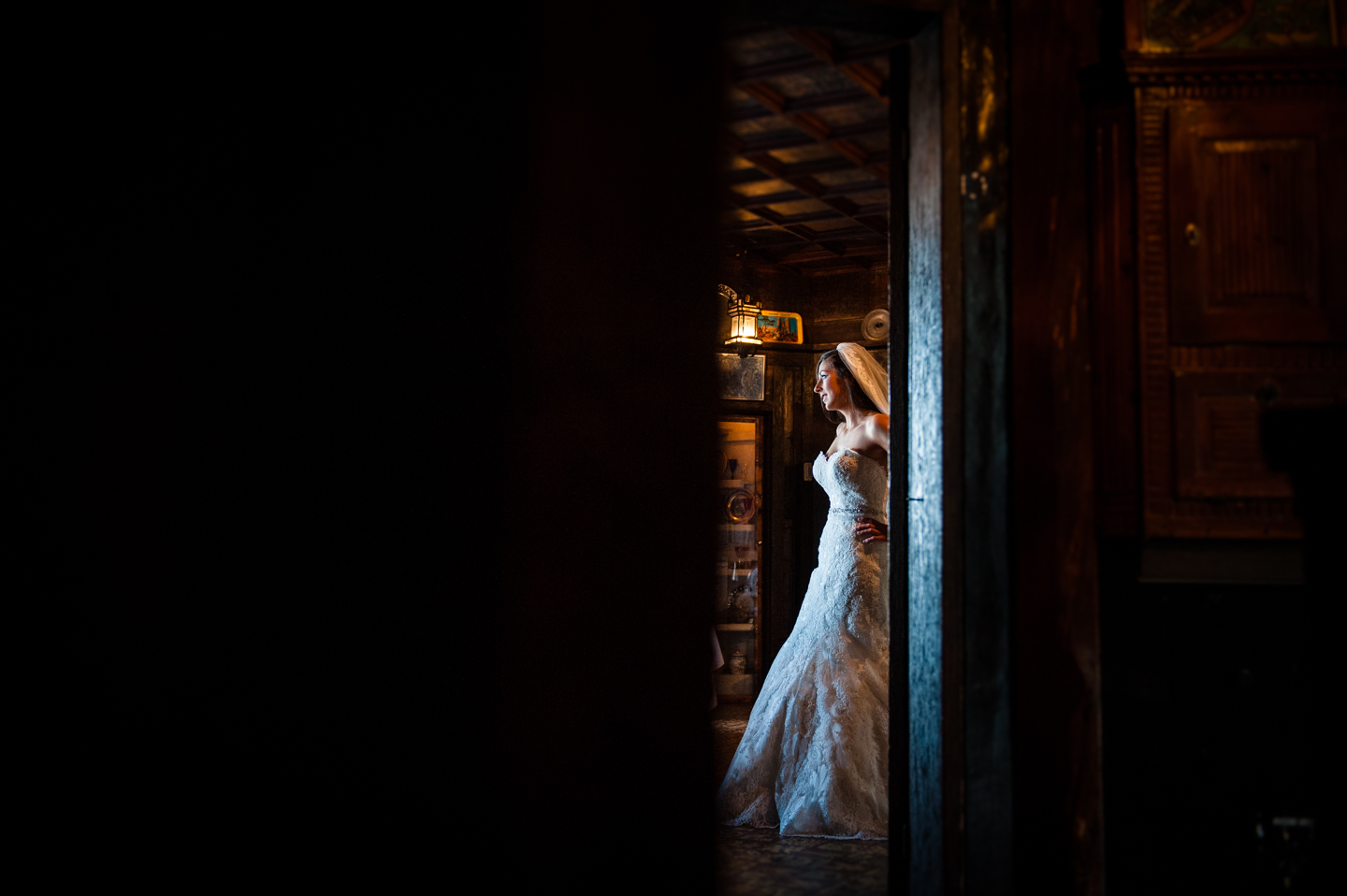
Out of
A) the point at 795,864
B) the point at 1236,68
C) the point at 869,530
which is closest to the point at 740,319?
the point at 869,530

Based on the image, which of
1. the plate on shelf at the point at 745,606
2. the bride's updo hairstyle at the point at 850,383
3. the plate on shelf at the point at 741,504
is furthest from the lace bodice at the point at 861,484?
the plate on shelf at the point at 745,606

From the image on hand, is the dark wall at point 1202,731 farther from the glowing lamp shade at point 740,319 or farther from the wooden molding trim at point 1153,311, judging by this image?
the glowing lamp shade at point 740,319

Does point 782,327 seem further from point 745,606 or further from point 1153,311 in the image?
point 1153,311

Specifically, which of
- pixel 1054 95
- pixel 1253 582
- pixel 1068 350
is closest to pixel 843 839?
pixel 1253 582

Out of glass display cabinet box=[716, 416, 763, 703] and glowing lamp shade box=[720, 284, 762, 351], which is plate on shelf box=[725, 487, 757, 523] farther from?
glowing lamp shade box=[720, 284, 762, 351]

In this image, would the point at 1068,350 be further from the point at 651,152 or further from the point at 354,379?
the point at 354,379

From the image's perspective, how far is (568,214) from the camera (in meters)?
2.05

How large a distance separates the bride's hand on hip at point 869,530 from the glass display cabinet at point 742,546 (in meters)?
3.05

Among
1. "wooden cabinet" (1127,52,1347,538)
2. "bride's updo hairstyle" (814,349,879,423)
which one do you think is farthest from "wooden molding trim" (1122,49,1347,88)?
"bride's updo hairstyle" (814,349,879,423)

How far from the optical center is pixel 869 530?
4215 mm

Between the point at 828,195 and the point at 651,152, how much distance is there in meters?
3.95

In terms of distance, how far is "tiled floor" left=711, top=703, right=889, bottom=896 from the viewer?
9.66 feet

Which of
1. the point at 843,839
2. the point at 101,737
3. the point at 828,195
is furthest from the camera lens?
the point at 828,195

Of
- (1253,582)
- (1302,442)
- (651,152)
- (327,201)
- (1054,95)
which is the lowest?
(1253,582)
